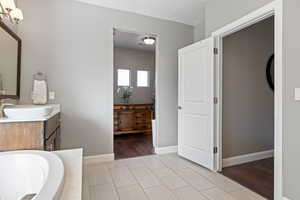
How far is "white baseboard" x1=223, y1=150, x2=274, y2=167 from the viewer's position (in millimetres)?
2686

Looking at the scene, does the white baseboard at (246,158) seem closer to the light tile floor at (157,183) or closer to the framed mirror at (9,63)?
the light tile floor at (157,183)

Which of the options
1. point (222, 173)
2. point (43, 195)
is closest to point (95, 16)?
point (43, 195)

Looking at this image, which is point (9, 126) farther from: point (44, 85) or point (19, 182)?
point (44, 85)

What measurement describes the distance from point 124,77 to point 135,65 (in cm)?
53

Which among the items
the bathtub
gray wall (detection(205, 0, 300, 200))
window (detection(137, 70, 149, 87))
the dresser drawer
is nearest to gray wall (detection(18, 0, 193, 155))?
the dresser drawer

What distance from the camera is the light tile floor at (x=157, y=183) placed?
72.3 inches

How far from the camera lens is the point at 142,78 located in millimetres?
5508

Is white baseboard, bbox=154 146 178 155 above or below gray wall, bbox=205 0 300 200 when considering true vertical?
below

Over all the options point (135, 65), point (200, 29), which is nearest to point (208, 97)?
point (200, 29)

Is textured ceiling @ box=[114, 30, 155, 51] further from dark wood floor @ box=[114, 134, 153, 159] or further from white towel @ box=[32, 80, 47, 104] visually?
dark wood floor @ box=[114, 134, 153, 159]

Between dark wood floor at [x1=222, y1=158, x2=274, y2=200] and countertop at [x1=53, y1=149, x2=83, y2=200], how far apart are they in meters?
2.00

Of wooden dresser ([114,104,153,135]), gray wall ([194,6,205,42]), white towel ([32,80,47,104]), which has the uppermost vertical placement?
gray wall ([194,6,205,42])

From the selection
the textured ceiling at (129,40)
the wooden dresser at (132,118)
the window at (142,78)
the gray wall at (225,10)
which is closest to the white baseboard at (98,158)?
the wooden dresser at (132,118)

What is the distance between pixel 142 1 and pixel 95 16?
81cm
